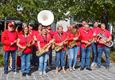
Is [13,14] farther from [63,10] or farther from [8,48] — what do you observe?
[8,48]

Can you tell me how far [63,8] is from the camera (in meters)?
23.3

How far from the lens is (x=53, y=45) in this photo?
1599cm

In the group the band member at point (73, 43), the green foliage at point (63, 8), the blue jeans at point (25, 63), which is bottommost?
the blue jeans at point (25, 63)

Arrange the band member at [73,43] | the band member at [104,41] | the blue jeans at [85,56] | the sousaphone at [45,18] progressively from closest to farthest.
→ the band member at [73,43] → the sousaphone at [45,18] → the blue jeans at [85,56] → the band member at [104,41]

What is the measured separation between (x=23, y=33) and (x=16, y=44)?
1.76 feet

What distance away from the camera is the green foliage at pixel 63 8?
20.8 m

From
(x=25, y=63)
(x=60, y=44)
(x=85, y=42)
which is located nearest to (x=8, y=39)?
(x=25, y=63)

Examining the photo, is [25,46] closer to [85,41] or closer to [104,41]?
[85,41]

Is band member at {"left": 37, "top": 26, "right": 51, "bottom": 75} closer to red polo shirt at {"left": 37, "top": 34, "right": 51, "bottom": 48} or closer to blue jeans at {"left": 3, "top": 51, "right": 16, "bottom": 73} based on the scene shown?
red polo shirt at {"left": 37, "top": 34, "right": 51, "bottom": 48}

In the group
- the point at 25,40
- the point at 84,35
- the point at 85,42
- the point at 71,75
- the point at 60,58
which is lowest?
the point at 71,75

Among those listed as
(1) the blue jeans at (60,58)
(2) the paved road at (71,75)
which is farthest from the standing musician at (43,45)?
(1) the blue jeans at (60,58)

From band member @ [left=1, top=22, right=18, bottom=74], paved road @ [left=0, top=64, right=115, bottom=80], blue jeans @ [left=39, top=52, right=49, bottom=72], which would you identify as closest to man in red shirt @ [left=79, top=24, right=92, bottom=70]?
paved road @ [left=0, top=64, right=115, bottom=80]

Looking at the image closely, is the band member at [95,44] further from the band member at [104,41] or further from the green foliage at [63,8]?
the green foliage at [63,8]

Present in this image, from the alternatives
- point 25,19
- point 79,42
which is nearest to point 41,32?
point 79,42
